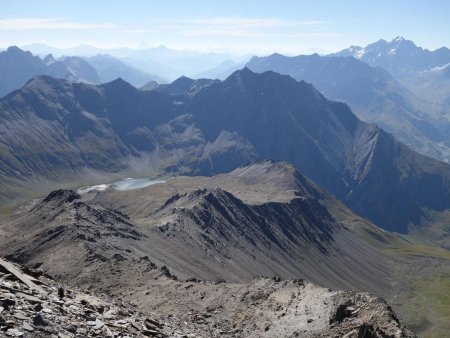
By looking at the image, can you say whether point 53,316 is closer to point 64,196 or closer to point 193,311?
point 193,311

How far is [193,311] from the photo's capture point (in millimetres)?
61219

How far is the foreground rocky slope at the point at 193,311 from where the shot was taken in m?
30.1

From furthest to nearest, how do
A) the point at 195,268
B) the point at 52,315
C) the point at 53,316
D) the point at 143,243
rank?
the point at 195,268
the point at 143,243
the point at 52,315
the point at 53,316

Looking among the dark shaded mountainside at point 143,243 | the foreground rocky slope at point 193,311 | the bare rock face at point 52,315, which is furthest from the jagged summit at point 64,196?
the bare rock face at point 52,315

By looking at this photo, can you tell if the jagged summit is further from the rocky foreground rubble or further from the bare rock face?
the rocky foreground rubble

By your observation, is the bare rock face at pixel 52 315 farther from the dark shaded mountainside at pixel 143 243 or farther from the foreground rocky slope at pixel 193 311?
the dark shaded mountainside at pixel 143 243

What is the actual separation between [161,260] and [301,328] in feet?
248

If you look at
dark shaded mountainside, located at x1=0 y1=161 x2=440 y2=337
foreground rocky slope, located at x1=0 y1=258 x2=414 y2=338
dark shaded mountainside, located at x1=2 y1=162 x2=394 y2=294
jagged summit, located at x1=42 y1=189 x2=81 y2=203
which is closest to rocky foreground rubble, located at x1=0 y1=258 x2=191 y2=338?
foreground rocky slope, located at x1=0 y1=258 x2=414 y2=338

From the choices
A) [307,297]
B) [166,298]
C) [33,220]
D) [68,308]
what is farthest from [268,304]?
[33,220]

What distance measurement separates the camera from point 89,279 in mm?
84438

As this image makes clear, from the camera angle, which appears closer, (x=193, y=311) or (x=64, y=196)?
(x=193, y=311)

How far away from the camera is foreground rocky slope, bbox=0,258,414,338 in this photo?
30.1 meters

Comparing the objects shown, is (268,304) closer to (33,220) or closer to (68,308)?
(68,308)

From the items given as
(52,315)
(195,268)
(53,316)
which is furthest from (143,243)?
(53,316)
